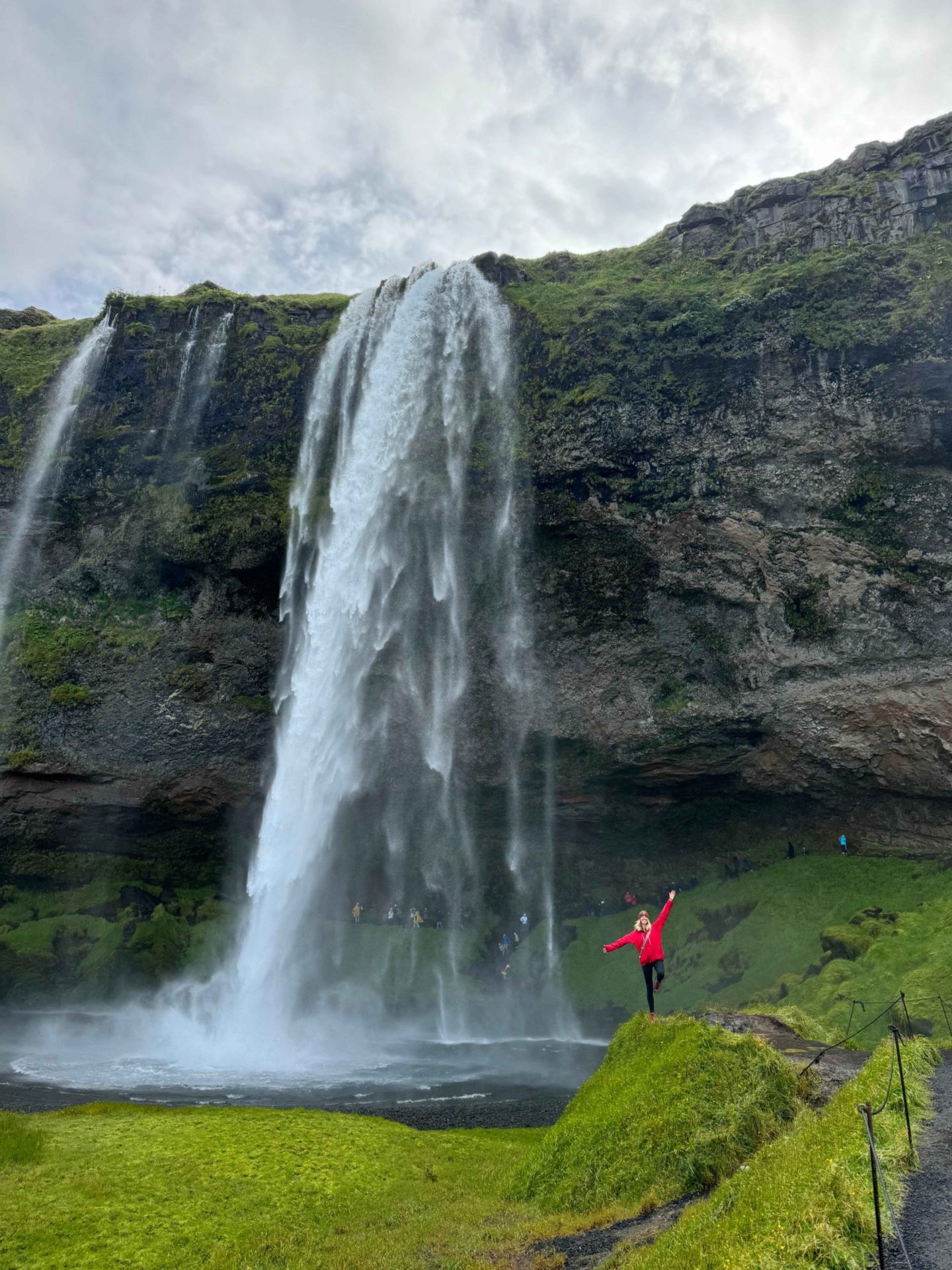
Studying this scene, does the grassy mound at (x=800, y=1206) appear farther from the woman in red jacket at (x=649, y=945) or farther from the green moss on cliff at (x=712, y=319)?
the green moss on cliff at (x=712, y=319)

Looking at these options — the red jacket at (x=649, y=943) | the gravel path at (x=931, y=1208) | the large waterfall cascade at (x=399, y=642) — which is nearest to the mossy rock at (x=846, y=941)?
the large waterfall cascade at (x=399, y=642)

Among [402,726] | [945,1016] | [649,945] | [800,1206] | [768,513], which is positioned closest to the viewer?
[800,1206]

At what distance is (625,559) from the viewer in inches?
1307

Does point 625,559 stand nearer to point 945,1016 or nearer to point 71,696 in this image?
point 945,1016

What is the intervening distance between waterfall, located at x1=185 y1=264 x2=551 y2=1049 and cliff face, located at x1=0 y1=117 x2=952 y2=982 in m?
1.51

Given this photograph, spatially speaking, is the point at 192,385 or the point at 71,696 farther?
the point at 192,385

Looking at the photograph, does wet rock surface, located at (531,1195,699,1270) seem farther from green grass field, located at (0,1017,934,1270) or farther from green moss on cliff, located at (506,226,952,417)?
green moss on cliff, located at (506,226,952,417)

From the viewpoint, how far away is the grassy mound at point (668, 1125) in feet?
28.5

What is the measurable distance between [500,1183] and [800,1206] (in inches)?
272

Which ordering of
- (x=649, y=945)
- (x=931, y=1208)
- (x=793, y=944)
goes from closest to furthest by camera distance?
(x=931, y=1208), (x=649, y=945), (x=793, y=944)

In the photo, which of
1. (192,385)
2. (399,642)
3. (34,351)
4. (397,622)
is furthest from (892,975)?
(34,351)

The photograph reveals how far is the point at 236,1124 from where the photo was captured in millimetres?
13289

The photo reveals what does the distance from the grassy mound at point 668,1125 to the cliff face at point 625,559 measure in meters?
21.9

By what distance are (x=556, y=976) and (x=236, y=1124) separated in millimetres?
24203
